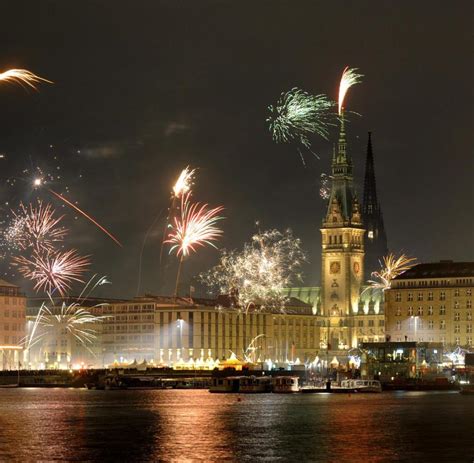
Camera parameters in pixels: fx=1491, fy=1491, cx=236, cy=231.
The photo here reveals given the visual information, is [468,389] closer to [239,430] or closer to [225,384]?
[225,384]

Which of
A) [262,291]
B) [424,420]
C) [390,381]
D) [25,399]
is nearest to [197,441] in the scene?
[424,420]

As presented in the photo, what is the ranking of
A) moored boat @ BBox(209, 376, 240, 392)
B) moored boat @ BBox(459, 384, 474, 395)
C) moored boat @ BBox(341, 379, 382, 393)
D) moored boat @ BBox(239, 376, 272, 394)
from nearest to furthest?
moored boat @ BBox(459, 384, 474, 395) → moored boat @ BBox(341, 379, 382, 393) → moored boat @ BBox(239, 376, 272, 394) → moored boat @ BBox(209, 376, 240, 392)

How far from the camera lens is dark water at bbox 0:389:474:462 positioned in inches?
3388

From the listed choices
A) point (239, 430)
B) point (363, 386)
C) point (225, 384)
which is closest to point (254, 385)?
point (225, 384)

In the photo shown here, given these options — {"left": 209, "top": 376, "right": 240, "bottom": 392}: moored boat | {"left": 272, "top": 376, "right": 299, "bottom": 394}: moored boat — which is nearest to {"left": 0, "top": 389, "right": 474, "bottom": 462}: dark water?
{"left": 272, "top": 376, "right": 299, "bottom": 394}: moored boat

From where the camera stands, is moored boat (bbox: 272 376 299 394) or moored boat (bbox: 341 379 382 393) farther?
moored boat (bbox: 341 379 382 393)

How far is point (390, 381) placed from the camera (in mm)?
199875

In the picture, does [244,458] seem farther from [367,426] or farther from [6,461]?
[367,426]

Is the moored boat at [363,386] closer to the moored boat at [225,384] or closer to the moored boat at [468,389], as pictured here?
the moored boat at [468,389]

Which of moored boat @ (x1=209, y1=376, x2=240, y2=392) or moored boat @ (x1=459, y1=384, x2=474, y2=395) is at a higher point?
moored boat @ (x1=209, y1=376, x2=240, y2=392)

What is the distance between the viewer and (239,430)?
10344 centimetres

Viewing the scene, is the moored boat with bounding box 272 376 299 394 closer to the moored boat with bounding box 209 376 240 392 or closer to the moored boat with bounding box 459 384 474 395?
the moored boat with bounding box 209 376 240 392

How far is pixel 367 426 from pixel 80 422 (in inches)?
869

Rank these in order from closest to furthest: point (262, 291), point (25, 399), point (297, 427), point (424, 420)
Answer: point (297, 427) < point (424, 420) < point (25, 399) < point (262, 291)
